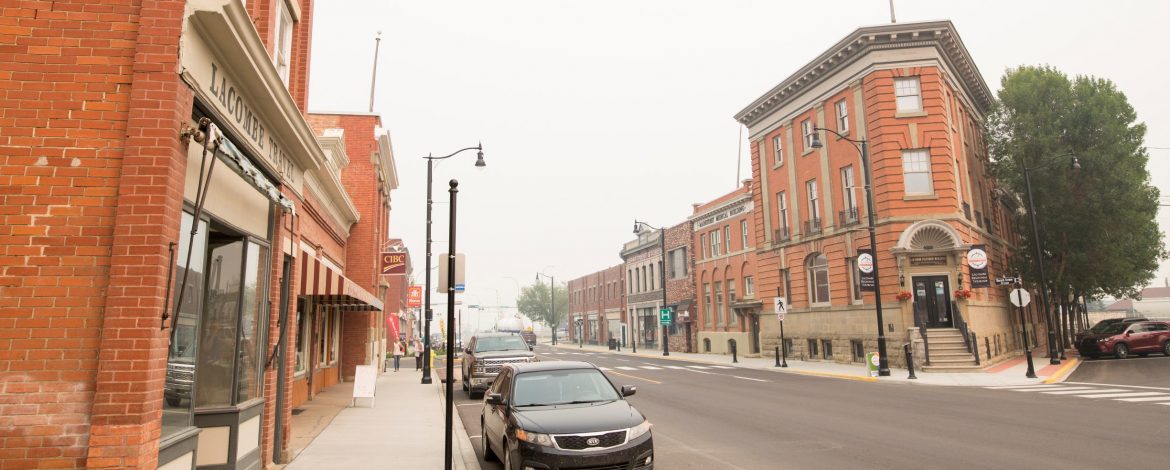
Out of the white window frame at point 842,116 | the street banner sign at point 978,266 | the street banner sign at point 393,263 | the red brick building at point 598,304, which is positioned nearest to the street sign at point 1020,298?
the street banner sign at point 978,266

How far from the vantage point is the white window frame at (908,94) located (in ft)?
88.5

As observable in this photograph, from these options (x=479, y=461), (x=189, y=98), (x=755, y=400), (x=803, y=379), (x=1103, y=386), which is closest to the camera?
(x=189, y=98)

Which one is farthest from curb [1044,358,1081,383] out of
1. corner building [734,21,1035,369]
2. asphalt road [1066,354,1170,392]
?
corner building [734,21,1035,369]

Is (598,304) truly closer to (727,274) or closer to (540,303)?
(727,274)

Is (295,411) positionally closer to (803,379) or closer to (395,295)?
(803,379)

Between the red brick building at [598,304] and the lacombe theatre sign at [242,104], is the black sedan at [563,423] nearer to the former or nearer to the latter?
the lacombe theatre sign at [242,104]

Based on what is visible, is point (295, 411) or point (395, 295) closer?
point (295, 411)

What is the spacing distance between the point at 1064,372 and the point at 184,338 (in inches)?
1047

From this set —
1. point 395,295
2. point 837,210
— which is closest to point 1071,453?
point 837,210

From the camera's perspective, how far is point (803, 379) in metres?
22.2

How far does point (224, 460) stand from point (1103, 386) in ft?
70.6

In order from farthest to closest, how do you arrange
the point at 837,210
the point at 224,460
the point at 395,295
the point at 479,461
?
the point at 395,295
the point at 837,210
the point at 479,461
the point at 224,460

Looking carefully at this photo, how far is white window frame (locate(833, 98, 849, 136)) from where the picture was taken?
29.3 meters

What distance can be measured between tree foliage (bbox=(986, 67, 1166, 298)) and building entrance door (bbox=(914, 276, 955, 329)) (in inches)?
371
